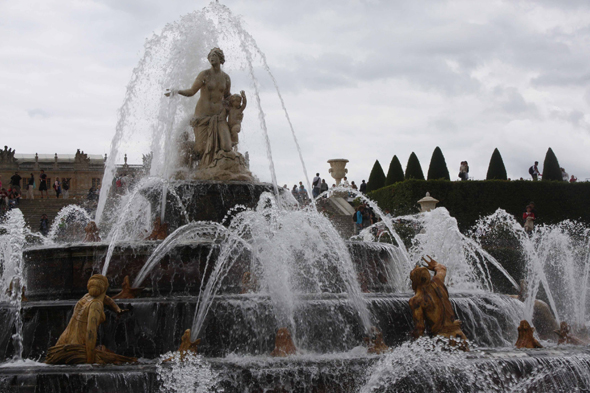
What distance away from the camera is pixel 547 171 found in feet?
88.9

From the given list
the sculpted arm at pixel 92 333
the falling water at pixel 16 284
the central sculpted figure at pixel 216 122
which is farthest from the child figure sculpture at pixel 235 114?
the sculpted arm at pixel 92 333

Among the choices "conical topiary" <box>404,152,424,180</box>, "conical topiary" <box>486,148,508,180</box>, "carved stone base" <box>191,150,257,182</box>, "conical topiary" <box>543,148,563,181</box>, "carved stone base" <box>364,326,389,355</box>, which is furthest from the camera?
"conical topiary" <box>404,152,424,180</box>

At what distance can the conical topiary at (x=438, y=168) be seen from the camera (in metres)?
27.3

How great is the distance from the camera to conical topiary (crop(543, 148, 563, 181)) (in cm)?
2692

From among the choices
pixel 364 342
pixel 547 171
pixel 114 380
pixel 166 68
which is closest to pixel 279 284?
pixel 364 342

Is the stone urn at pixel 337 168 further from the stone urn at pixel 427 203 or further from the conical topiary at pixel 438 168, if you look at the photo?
the stone urn at pixel 427 203

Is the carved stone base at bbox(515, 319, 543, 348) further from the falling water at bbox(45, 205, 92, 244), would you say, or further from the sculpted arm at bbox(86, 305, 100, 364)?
the falling water at bbox(45, 205, 92, 244)

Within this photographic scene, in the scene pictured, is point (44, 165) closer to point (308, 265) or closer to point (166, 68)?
point (166, 68)

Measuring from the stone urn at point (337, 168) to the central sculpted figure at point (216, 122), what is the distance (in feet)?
60.7

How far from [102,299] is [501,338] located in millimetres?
4403

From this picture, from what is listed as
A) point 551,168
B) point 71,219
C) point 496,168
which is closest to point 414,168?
point 496,168

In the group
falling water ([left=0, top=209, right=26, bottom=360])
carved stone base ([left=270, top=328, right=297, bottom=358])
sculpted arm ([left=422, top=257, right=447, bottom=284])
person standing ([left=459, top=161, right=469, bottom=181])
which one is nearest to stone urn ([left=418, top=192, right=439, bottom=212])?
person standing ([left=459, top=161, right=469, bottom=181])

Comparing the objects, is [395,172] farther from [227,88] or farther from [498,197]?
[227,88]

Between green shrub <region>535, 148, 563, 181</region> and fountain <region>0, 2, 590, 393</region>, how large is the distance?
625 inches
